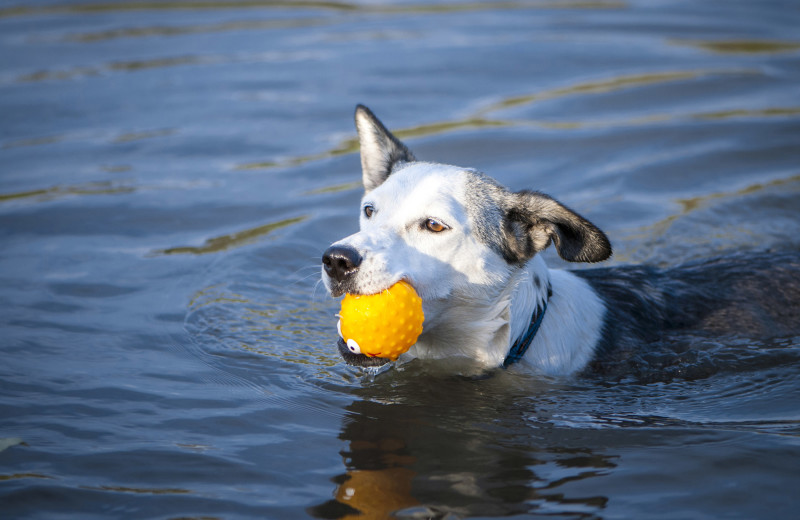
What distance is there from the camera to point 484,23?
17141 mm

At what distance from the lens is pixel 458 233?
6109 mm

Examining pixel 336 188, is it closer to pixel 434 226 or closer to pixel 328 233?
pixel 328 233

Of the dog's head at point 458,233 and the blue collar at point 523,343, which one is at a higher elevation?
the dog's head at point 458,233

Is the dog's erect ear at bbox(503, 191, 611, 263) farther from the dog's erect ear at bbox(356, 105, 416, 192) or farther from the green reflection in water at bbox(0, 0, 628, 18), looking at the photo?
the green reflection in water at bbox(0, 0, 628, 18)

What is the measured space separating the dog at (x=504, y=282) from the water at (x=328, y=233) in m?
0.25

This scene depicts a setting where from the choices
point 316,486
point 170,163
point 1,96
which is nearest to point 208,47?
point 1,96

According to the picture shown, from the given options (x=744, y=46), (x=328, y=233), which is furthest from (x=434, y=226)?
(x=744, y=46)

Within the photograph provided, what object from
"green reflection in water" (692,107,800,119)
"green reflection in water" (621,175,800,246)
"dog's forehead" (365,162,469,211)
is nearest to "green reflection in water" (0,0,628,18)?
"green reflection in water" (692,107,800,119)

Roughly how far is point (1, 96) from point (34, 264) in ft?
18.6

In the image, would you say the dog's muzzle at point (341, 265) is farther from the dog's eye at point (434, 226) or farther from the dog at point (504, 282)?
the dog's eye at point (434, 226)

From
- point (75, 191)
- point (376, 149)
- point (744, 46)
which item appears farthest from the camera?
point (744, 46)

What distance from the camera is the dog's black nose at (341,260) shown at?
561 cm

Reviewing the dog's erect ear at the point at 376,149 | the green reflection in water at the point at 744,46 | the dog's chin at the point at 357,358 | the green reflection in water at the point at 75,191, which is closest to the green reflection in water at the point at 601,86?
the green reflection in water at the point at 744,46

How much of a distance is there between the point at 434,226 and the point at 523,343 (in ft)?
3.75
